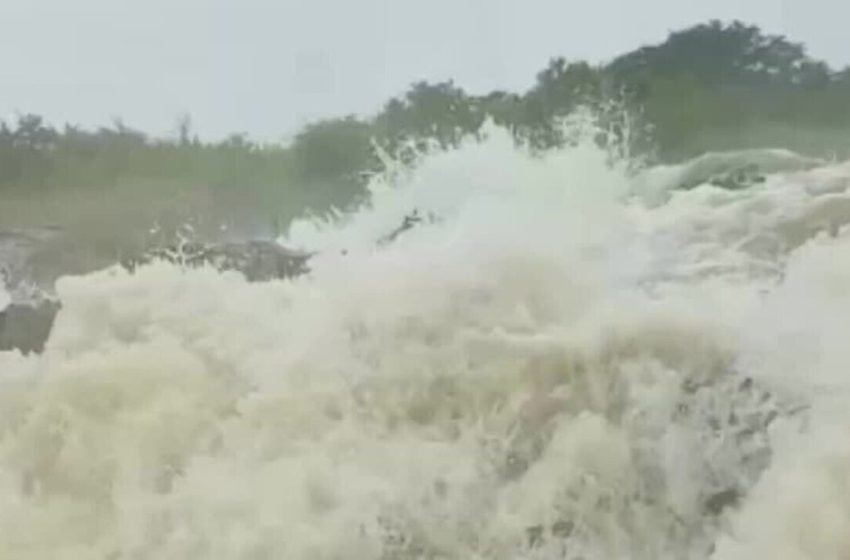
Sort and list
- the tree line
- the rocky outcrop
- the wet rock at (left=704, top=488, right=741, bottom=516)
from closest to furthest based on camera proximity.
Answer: the wet rock at (left=704, top=488, right=741, bottom=516) → the tree line → the rocky outcrop

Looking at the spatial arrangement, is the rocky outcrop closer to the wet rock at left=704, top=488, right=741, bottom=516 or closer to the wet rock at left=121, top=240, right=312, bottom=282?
the wet rock at left=121, top=240, right=312, bottom=282

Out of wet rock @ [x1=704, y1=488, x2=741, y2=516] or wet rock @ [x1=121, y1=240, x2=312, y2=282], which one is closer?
wet rock @ [x1=704, y1=488, x2=741, y2=516]

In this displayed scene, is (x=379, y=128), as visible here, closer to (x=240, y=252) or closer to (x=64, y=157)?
(x=240, y=252)

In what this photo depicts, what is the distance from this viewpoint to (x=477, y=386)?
226 cm

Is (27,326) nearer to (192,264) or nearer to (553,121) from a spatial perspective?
(192,264)

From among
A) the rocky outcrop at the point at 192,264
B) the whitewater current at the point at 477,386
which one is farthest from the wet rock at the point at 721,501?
the rocky outcrop at the point at 192,264

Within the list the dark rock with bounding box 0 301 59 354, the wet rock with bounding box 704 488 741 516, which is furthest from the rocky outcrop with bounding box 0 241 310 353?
the wet rock with bounding box 704 488 741 516

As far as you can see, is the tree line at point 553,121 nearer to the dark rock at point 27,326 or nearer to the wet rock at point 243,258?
the wet rock at point 243,258

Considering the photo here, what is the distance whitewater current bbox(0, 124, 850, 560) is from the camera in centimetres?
210

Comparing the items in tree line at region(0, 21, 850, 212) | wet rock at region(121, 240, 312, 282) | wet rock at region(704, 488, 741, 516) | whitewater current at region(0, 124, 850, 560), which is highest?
tree line at region(0, 21, 850, 212)

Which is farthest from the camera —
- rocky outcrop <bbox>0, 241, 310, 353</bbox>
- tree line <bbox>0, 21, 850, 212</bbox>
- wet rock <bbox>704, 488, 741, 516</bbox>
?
rocky outcrop <bbox>0, 241, 310, 353</bbox>

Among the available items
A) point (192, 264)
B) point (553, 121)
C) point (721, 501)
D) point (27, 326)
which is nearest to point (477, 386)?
point (721, 501)

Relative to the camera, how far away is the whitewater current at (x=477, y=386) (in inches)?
82.5

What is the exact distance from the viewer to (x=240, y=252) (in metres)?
2.61
